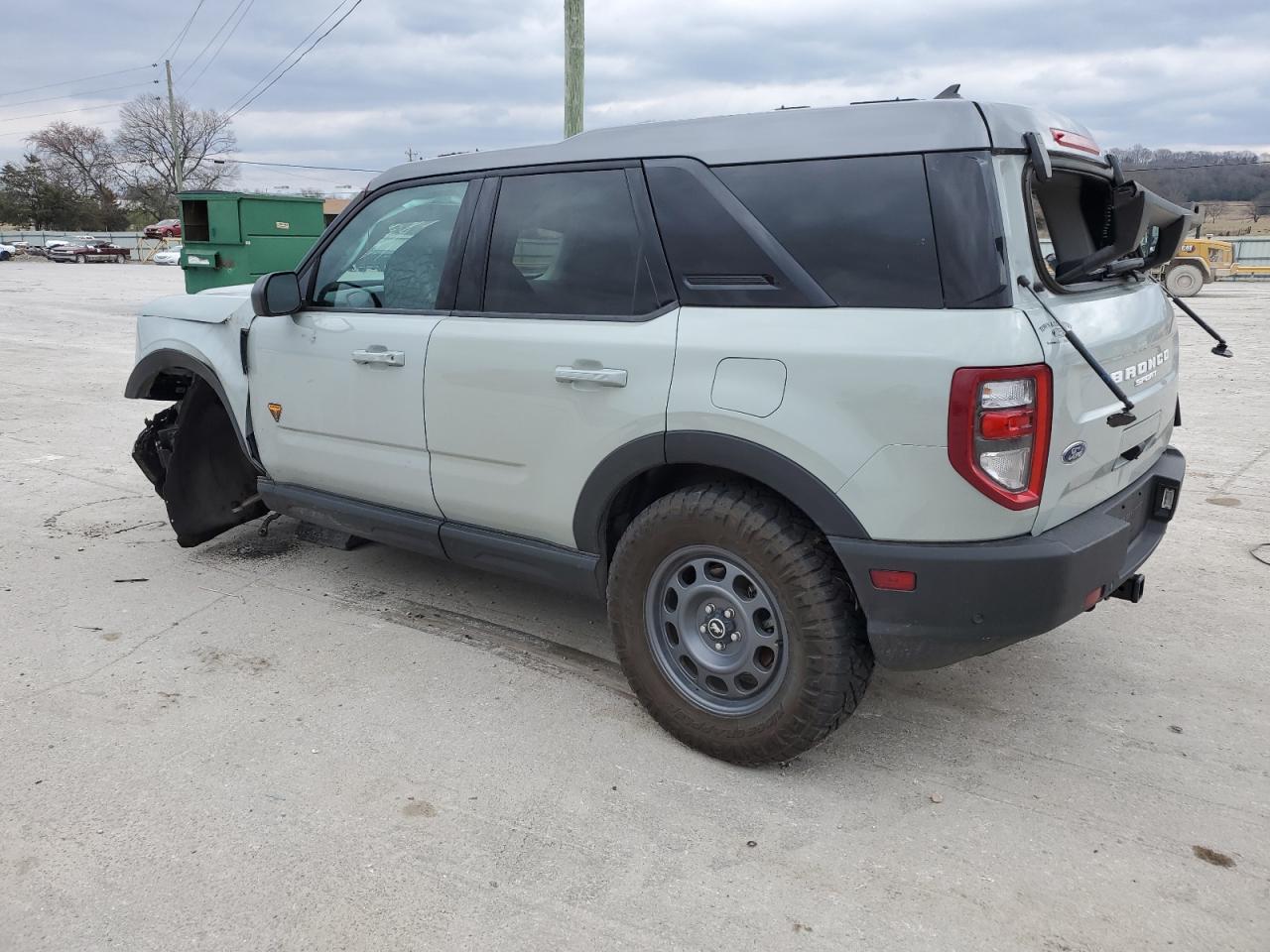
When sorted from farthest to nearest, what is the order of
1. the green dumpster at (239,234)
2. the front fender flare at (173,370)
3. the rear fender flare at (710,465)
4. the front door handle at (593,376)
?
the green dumpster at (239,234), the front fender flare at (173,370), the front door handle at (593,376), the rear fender flare at (710,465)

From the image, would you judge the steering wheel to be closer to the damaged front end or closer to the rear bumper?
the damaged front end

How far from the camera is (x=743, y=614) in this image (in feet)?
9.84

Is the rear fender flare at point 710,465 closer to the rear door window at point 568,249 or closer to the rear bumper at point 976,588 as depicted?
the rear bumper at point 976,588

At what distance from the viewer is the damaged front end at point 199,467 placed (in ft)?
15.9

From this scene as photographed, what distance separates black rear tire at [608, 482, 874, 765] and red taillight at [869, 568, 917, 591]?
0.16 m

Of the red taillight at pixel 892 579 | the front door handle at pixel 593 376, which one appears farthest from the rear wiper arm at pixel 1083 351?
the front door handle at pixel 593 376

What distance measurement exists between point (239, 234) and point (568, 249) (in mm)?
13338

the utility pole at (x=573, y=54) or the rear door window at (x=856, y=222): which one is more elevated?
the utility pole at (x=573, y=54)

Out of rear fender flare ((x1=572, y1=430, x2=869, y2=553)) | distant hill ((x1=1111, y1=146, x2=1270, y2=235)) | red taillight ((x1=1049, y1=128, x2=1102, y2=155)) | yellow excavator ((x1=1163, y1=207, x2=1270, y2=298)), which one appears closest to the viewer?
rear fender flare ((x1=572, y1=430, x2=869, y2=553))

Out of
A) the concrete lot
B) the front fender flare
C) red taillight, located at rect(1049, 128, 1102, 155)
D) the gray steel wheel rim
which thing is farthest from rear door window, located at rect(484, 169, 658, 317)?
the front fender flare

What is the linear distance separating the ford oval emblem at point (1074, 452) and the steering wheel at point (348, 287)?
107 inches

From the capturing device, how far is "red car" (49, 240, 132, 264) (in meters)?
51.8

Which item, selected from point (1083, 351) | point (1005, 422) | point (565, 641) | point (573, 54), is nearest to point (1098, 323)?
point (1083, 351)

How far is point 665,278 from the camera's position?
309 cm
